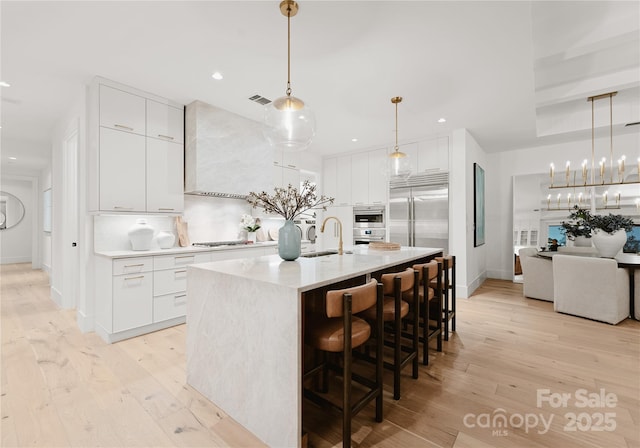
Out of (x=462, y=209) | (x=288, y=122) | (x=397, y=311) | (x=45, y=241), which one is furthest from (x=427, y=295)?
(x=45, y=241)

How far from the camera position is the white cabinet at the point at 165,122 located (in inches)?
130

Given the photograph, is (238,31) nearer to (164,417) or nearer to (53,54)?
(53,54)

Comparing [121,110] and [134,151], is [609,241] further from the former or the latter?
[121,110]

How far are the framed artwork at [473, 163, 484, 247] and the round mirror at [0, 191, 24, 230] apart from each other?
11767mm

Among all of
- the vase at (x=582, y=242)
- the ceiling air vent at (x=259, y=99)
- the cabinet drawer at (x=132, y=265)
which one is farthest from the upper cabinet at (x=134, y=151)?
the vase at (x=582, y=242)

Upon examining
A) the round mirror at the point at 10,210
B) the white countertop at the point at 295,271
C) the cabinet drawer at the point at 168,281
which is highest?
the round mirror at the point at 10,210

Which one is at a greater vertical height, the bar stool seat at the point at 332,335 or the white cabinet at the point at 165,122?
the white cabinet at the point at 165,122

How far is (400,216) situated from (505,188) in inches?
99.8

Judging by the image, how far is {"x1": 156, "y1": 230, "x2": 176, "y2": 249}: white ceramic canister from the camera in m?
3.38

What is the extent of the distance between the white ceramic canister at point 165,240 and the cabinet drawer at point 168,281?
0.41m

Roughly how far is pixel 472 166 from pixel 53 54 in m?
5.54

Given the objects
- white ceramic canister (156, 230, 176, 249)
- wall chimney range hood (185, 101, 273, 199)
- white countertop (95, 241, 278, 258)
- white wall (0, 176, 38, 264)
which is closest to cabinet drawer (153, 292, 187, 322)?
white countertop (95, 241, 278, 258)

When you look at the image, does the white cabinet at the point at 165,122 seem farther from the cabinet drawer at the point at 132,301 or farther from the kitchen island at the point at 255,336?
the kitchen island at the point at 255,336

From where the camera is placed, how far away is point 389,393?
1948 mm
